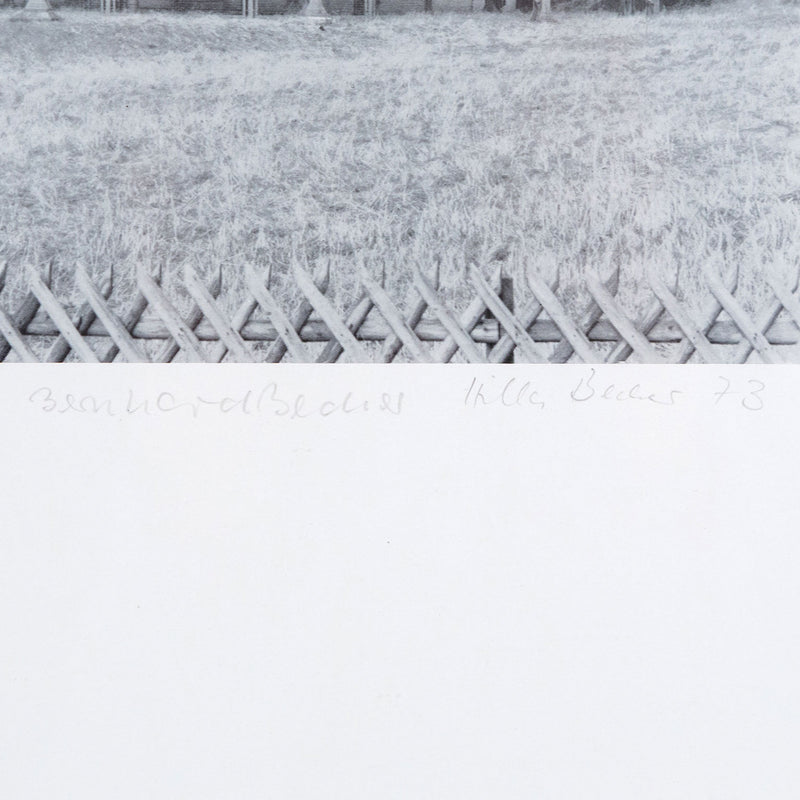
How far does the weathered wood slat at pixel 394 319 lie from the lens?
1.43 metres

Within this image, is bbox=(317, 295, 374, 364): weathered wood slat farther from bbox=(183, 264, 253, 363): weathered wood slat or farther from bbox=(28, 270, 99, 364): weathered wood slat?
bbox=(28, 270, 99, 364): weathered wood slat

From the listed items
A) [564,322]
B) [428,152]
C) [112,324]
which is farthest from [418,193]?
[112,324]

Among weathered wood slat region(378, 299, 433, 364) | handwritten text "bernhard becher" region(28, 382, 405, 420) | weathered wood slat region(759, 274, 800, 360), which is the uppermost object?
weathered wood slat region(759, 274, 800, 360)

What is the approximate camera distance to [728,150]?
147cm

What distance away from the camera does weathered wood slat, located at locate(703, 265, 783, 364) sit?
4.58ft

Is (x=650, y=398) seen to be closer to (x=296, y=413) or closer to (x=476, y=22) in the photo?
(x=296, y=413)

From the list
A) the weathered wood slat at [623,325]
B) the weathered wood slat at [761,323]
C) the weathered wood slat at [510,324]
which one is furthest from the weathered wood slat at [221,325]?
the weathered wood slat at [761,323]

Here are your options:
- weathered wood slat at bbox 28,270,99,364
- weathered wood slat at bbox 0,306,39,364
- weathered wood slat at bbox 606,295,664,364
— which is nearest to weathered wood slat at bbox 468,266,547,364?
weathered wood slat at bbox 606,295,664,364

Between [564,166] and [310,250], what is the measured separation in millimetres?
474

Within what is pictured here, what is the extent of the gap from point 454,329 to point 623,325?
0.94 ft

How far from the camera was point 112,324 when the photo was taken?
1.46 m

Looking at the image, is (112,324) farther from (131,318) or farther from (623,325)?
(623,325)

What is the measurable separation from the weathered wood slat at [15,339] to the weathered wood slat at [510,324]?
795 mm

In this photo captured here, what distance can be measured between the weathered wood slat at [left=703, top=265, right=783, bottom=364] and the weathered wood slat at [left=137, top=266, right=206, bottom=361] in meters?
0.89
